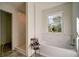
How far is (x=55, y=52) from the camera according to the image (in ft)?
7.50

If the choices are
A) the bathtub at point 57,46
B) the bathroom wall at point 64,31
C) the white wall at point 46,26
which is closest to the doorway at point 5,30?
the white wall at point 46,26

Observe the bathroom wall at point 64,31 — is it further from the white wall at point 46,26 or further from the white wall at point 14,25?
the white wall at point 14,25

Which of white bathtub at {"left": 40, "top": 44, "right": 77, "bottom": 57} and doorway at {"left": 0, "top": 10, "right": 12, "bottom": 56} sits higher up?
doorway at {"left": 0, "top": 10, "right": 12, "bottom": 56}

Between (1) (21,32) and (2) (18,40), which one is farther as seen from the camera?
(1) (21,32)

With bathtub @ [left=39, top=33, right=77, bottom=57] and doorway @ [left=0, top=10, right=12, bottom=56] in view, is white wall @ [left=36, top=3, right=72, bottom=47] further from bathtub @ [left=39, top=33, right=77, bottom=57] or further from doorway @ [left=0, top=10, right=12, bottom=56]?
doorway @ [left=0, top=10, right=12, bottom=56]

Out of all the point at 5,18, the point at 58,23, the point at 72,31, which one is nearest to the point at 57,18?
the point at 58,23

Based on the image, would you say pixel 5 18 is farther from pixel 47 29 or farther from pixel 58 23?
pixel 58 23

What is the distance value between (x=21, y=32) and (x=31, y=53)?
163 centimetres

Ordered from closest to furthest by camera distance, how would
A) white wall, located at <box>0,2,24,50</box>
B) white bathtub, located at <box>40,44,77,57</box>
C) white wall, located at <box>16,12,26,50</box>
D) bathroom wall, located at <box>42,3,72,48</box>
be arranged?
white bathtub, located at <box>40,44,77,57</box>
bathroom wall, located at <box>42,3,72,48</box>
white wall, located at <box>0,2,24,50</box>
white wall, located at <box>16,12,26,50</box>

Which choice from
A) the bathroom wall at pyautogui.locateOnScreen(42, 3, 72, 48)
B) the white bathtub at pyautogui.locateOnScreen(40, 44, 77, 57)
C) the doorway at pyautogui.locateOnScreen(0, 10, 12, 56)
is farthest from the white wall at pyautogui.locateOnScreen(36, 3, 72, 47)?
the doorway at pyautogui.locateOnScreen(0, 10, 12, 56)

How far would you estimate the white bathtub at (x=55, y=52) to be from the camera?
2.01 metres

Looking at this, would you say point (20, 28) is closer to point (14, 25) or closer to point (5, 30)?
point (14, 25)

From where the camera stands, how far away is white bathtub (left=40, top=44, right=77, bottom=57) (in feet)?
6.61

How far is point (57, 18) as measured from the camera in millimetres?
3316
